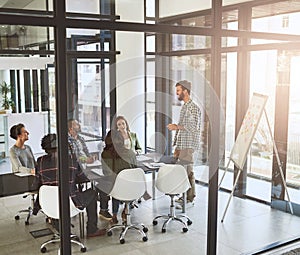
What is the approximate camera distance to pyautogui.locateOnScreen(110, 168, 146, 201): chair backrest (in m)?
4.36

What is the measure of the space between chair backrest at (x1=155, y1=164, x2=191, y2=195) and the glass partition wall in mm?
432

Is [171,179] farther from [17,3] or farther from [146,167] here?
[17,3]

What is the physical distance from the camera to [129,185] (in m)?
4.38

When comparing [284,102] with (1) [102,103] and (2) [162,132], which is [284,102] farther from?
(1) [102,103]

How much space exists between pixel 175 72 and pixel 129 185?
11.0 ft

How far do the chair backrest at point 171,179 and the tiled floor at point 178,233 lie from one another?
439 mm

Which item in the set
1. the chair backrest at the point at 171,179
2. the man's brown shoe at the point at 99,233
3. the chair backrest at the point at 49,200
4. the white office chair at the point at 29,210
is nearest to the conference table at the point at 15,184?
the white office chair at the point at 29,210

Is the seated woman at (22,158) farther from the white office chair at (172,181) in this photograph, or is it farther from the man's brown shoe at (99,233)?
the white office chair at (172,181)

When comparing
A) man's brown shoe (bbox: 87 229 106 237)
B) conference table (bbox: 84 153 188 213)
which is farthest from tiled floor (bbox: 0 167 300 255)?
conference table (bbox: 84 153 188 213)

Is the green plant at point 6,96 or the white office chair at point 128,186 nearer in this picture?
the white office chair at point 128,186

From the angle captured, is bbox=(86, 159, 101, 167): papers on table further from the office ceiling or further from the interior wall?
the interior wall

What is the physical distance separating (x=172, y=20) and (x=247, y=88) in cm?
166

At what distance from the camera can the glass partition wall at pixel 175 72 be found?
4926 millimetres

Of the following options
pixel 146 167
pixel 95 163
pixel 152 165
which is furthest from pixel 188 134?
pixel 95 163
